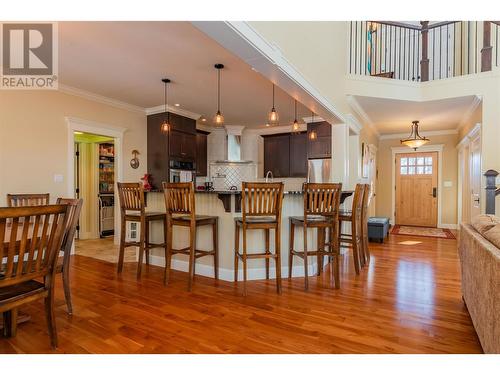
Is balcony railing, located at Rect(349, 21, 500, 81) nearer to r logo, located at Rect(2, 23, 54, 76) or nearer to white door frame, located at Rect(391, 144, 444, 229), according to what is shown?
white door frame, located at Rect(391, 144, 444, 229)

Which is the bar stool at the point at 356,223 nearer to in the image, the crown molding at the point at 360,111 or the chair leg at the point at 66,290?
the crown molding at the point at 360,111

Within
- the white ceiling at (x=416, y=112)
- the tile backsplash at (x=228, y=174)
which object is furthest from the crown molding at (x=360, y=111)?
the tile backsplash at (x=228, y=174)

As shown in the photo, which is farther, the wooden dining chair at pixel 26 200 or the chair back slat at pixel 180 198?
the wooden dining chair at pixel 26 200

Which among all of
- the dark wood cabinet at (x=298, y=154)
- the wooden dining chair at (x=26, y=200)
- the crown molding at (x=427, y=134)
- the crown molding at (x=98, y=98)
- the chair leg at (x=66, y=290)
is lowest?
the chair leg at (x=66, y=290)

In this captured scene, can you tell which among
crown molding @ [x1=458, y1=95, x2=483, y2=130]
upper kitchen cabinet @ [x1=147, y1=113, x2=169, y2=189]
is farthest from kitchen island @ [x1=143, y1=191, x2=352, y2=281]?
crown molding @ [x1=458, y1=95, x2=483, y2=130]

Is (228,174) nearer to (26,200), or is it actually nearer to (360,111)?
(360,111)

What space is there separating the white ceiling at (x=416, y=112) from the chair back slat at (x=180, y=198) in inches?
135

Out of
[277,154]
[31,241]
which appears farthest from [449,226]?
[31,241]

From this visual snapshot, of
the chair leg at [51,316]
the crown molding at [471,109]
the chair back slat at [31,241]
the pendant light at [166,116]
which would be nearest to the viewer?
the chair back slat at [31,241]

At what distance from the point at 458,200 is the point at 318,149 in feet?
12.9

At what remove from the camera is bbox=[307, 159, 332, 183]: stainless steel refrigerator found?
20.0 feet

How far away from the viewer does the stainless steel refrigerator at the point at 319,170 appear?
6.11 meters
